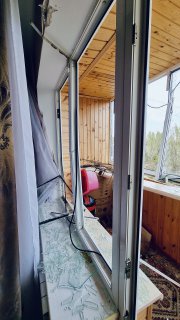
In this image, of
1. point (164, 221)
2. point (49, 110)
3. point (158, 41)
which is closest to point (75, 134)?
point (49, 110)

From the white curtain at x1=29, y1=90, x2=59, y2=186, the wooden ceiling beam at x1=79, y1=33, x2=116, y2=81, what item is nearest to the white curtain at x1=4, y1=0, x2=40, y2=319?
the white curtain at x1=29, y1=90, x2=59, y2=186

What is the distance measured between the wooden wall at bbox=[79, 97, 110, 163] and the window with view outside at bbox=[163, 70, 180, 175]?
4.43 ft

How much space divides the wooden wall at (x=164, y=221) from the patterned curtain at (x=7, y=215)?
1758 mm

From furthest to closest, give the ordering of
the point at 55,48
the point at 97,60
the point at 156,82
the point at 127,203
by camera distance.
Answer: the point at 156,82
the point at 97,60
the point at 55,48
the point at 127,203

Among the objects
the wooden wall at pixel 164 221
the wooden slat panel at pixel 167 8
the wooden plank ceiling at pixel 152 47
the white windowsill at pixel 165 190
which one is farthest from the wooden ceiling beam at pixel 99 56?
the wooden wall at pixel 164 221

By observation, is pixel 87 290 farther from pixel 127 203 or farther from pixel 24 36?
pixel 24 36

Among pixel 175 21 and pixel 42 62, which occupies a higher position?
pixel 175 21

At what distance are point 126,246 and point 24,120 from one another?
66 cm

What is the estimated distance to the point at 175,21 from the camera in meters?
1.22

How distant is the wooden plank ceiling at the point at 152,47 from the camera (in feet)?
3.72

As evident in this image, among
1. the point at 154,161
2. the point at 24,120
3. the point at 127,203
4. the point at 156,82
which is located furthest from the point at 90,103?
the point at 127,203

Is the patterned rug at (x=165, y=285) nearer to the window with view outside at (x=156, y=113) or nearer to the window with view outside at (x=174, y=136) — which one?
the window with view outside at (x=174, y=136)

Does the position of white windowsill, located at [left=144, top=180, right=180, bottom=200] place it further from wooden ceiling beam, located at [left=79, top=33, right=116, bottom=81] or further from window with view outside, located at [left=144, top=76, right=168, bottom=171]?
wooden ceiling beam, located at [left=79, top=33, right=116, bottom=81]

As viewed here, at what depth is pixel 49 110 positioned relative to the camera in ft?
6.07
